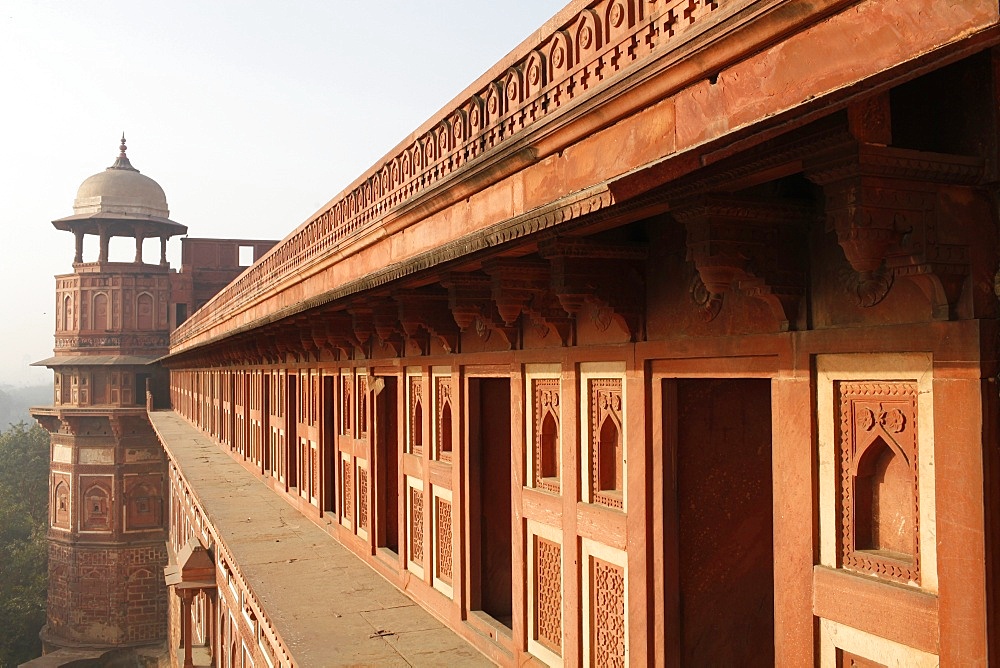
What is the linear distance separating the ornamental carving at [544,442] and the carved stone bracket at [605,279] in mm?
1104

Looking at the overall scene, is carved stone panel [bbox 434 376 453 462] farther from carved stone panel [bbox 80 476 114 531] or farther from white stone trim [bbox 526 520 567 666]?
carved stone panel [bbox 80 476 114 531]

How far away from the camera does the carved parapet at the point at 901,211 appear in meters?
2.66

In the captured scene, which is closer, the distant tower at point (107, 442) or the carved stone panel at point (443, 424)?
the carved stone panel at point (443, 424)

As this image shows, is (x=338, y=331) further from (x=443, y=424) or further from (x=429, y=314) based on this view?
(x=429, y=314)

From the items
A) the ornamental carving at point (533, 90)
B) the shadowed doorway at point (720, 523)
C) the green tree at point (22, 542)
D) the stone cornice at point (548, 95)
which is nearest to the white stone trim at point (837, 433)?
the shadowed doorway at point (720, 523)

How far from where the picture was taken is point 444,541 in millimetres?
Result: 7215

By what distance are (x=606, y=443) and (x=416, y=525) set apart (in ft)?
11.6

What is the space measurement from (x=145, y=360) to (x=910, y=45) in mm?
39178

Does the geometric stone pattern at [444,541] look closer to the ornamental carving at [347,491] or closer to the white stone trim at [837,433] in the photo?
the ornamental carving at [347,491]

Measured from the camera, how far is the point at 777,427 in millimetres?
3529

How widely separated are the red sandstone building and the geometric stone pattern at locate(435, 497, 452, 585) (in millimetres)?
37

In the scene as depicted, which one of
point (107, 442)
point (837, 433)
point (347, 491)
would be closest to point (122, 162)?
point (107, 442)

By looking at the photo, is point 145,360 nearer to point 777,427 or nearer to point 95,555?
point 95,555

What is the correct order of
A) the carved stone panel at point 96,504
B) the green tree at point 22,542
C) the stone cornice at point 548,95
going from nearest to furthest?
the stone cornice at point 548,95 < the carved stone panel at point 96,504 < the green tree at point 22,542
